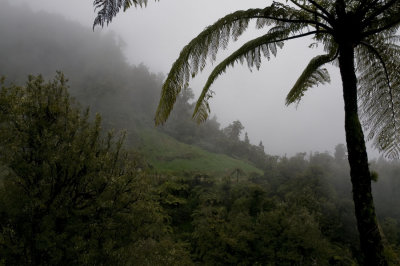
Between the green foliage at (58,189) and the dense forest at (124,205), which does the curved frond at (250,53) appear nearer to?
the dense forest at (124,205)

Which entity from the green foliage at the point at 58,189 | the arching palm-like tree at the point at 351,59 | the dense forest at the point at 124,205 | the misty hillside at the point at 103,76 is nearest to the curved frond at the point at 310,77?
the arching palm-like tree at the point at 351,59

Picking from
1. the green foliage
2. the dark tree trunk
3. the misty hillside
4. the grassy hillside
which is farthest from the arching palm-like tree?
the misty hillside

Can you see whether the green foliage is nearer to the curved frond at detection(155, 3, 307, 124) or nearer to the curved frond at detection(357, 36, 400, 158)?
the curved frond at detection(155, 3, 307, 124)

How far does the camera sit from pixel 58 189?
6.64 meters

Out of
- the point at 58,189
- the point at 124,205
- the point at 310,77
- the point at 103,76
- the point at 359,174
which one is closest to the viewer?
the point at 359,174

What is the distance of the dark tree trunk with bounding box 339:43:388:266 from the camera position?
Answer: 2598mm

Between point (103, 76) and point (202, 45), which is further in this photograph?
point (103, 76)

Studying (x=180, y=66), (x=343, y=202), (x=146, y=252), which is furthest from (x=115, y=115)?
(x=180, y=66)

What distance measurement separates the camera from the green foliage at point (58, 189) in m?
6.13

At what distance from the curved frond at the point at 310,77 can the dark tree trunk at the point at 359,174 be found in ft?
2.97

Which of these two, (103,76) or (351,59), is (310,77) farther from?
(103,76)

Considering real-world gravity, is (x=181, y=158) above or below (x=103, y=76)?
below

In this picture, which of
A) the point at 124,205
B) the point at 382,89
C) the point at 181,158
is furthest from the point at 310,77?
the point at 181,158

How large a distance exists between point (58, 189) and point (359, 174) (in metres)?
7.10
